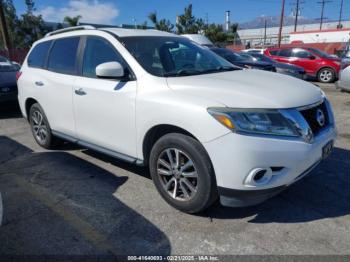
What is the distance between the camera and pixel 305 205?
3.37 metres

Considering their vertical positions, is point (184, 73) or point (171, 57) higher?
point (171, 57)

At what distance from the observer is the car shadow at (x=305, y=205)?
3188 millimetres

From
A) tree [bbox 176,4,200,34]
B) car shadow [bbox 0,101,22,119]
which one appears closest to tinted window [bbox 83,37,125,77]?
car shadow [bbox 0,101,22,119]

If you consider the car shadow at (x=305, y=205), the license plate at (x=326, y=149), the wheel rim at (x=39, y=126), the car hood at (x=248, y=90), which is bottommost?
the car shadow at (x=305, y=205)

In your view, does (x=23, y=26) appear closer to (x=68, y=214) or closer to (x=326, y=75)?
(x=326, y=75)

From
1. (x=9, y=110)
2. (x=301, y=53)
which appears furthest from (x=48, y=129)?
(x=301, y=53)

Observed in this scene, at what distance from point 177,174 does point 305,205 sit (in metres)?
1.35

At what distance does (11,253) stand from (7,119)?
5.74 m

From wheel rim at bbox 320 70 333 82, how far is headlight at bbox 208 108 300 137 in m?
12.2

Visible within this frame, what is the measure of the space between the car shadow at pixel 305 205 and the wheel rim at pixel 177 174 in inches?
12.4

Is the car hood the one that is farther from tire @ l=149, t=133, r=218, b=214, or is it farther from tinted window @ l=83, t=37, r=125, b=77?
tinted window @ l=83, t=37, r=125, b=77

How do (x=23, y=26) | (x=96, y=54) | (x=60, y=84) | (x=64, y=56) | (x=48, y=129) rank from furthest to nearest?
1. (x=23, y=26)
2. (x=48, y=129)
3. (x=64, y=56)
4. (x=60, y=84)
5. (x=96, y=54)

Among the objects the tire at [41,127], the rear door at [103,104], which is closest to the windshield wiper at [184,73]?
the rear door at [103,104]

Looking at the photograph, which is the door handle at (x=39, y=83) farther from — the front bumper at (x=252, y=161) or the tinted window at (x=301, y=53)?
the tinted window at (x=301, y=53)
